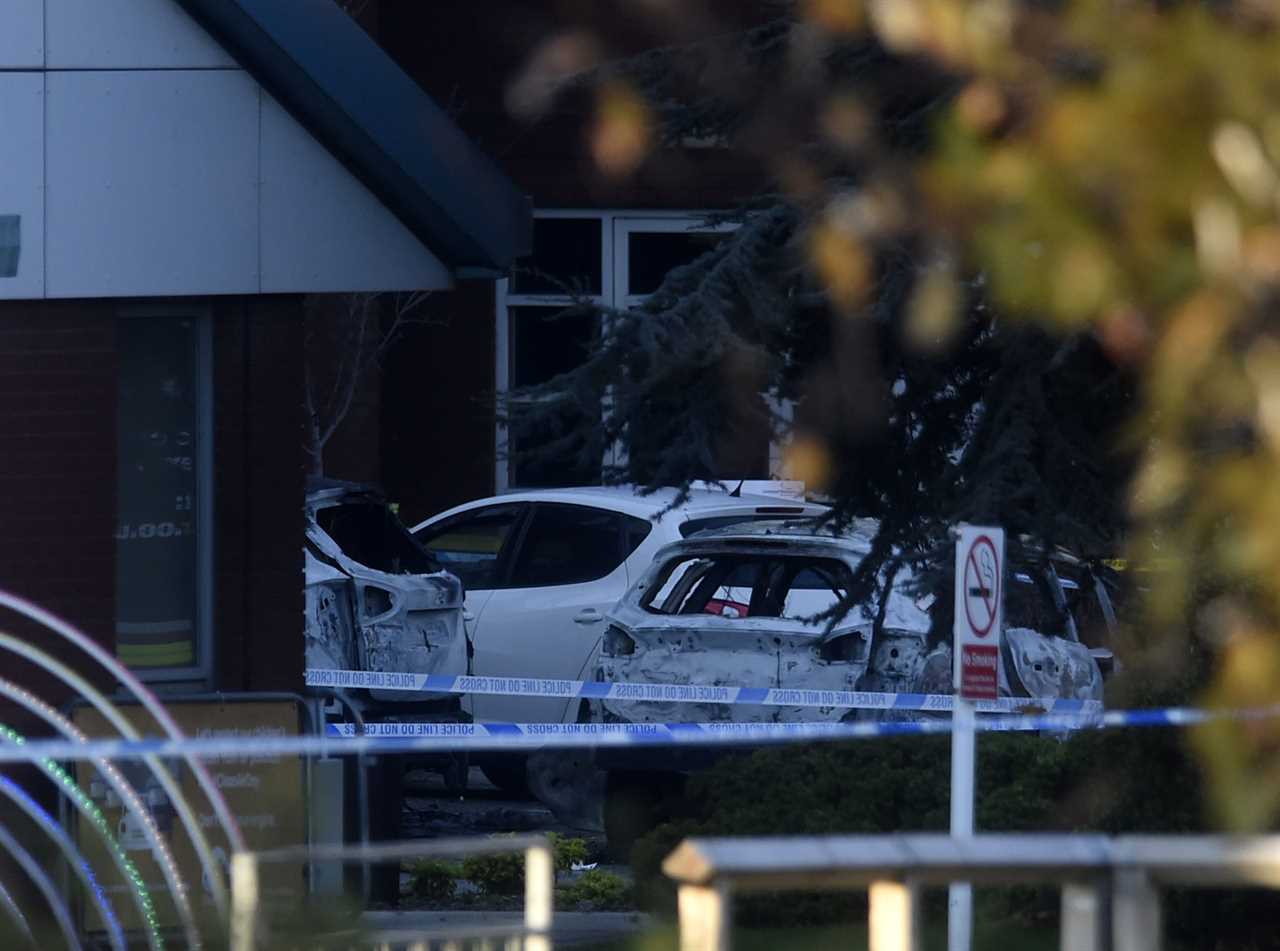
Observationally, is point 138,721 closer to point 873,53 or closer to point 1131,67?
point 873,53

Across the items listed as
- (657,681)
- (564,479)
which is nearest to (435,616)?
(657,681)

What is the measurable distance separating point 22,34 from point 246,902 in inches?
185

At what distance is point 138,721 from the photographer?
7.00 meters

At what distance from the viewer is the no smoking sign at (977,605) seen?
6168 mm

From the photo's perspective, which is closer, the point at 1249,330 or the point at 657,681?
the point at 1249,330

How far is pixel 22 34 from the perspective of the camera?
714 cm

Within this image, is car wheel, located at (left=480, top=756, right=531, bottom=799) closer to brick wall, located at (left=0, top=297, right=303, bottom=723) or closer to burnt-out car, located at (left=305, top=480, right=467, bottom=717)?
burnt-out car, located at (left=305, top=480, right=467, bottom=717)

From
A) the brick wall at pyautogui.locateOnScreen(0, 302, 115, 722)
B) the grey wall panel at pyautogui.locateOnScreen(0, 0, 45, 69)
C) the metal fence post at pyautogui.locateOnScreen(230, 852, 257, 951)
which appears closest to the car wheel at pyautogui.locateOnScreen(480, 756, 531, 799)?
the brick wall at pyautogui.locateOnScreen(0, 302, 115, 722)

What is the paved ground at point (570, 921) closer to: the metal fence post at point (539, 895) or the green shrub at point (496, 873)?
the green shrub at point (496, 873)

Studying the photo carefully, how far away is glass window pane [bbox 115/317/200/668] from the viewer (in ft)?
25.2

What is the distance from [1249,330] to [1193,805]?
15.4ft

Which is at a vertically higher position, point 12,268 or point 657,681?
point 12,268

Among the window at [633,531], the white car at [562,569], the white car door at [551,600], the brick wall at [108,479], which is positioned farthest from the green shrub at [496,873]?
the window at [633,531]

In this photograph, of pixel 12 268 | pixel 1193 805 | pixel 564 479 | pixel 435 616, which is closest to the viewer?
pixel 1193 805
